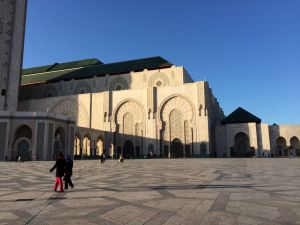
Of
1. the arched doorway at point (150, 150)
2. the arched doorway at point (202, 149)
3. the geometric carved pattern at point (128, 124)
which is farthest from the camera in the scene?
the geometric carved pattern at point (128, 124)

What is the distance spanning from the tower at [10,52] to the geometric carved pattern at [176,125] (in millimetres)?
25021

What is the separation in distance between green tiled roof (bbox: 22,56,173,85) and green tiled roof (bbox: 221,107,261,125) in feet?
45.1

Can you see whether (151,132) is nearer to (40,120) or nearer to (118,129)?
(118,129)

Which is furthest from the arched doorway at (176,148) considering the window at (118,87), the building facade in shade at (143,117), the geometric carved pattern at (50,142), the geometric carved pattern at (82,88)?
the geometric carved pattern at (82,88)

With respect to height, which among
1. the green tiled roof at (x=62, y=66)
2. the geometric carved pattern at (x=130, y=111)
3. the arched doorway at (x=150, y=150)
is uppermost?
the green tiled roof at (x=62, y=66)

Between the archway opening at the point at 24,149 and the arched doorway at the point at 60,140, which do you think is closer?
the archway opening at the point at 24,149

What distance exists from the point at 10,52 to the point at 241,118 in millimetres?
38998

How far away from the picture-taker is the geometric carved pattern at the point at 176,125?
44222 millimetres

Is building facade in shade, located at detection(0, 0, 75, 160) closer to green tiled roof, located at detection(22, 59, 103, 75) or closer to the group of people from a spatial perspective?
green tiled roof, located at detection(22, 59, 103, 75)

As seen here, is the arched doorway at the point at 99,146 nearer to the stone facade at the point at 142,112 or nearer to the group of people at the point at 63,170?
the stone facade at the point at 142,112

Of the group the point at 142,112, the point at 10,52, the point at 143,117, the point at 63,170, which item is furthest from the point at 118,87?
the point at 63,170

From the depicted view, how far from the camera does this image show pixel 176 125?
146 feet

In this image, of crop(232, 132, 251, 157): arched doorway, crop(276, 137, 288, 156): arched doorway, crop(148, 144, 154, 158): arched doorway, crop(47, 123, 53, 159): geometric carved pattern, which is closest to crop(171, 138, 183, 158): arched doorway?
crop(148, 144, 154, 158): arched doorway

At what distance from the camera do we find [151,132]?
4522 cm
